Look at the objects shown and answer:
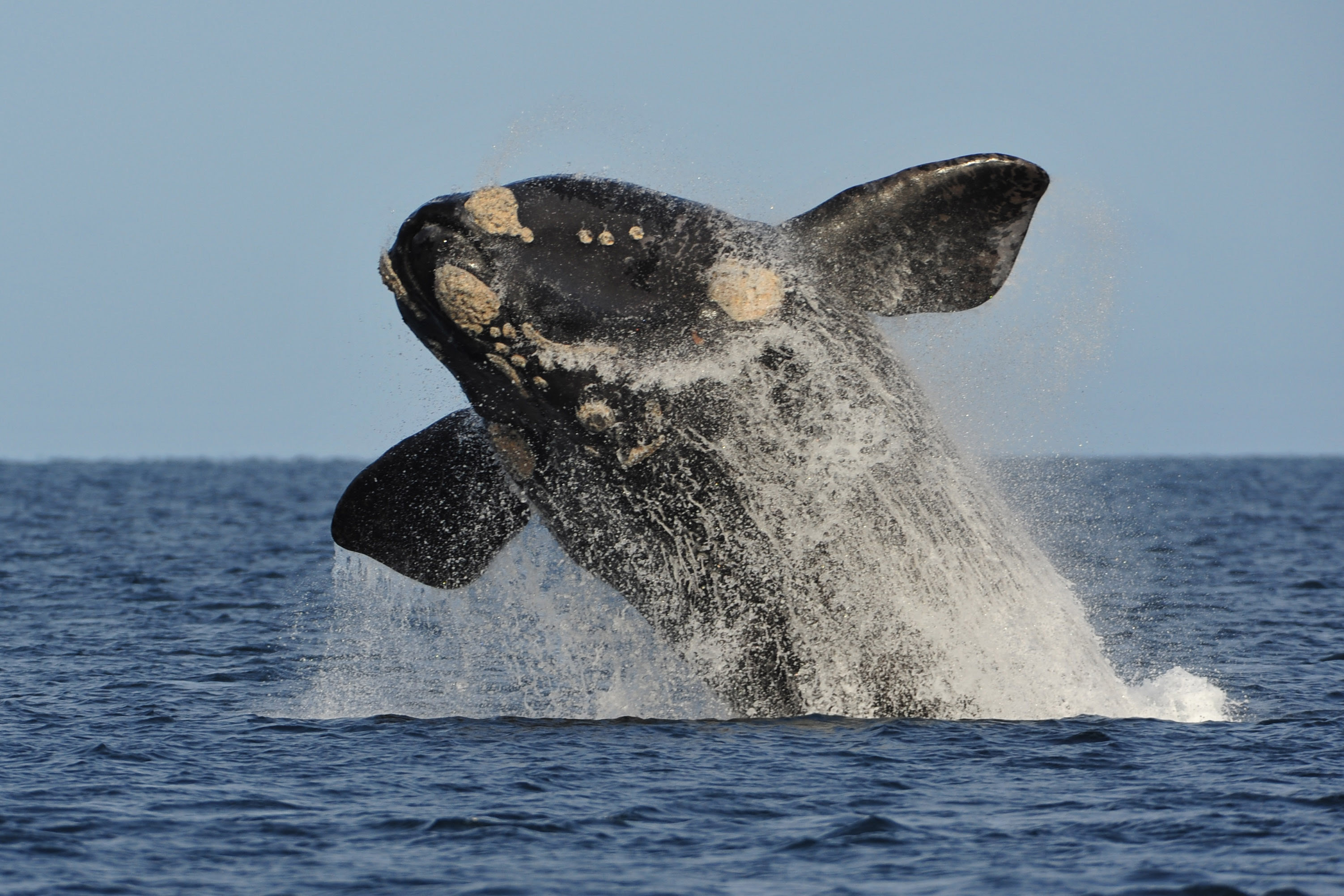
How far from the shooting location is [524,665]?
18.6 m

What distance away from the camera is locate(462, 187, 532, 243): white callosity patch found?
37.4 ft

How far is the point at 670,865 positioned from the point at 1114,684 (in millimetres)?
6012

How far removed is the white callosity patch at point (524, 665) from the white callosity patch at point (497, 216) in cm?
263

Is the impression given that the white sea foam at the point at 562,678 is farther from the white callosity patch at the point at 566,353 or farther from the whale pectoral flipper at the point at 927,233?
the whale pectoral flipper at the point at 927,233

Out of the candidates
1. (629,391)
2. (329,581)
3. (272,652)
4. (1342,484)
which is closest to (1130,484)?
(1342,484)

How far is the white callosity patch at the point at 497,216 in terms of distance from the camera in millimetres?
11391

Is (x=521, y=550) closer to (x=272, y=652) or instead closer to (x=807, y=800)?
(x=807, y=800)

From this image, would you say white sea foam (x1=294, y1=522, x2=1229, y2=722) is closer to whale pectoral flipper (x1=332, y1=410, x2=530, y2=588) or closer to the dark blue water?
whale pectoral flipper (x1=332, y1=410, x2=530, y2=588)

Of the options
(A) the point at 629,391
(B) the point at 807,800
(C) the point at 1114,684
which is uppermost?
(A) the point at 629,391

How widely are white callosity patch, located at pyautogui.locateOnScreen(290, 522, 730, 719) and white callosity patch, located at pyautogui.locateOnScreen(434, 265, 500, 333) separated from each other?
221 centimetres

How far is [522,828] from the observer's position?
33.5ft

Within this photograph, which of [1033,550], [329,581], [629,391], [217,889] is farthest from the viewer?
[329,581]

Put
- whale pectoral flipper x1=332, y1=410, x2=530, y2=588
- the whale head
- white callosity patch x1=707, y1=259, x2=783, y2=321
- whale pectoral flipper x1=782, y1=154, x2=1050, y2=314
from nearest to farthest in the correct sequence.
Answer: whale pectoral flipper x1=782, y1=154, x2=1050, y2=314 → the whale head → white callosity patch x1=707, y1=259, x2=783, y2=321 → whale pectoral flipper x1=332, y1=410, x2=530, y2=588

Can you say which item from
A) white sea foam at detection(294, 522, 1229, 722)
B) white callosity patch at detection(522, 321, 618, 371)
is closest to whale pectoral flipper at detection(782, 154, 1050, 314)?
white callosity patch at detection(522, 321, 618, 371)
